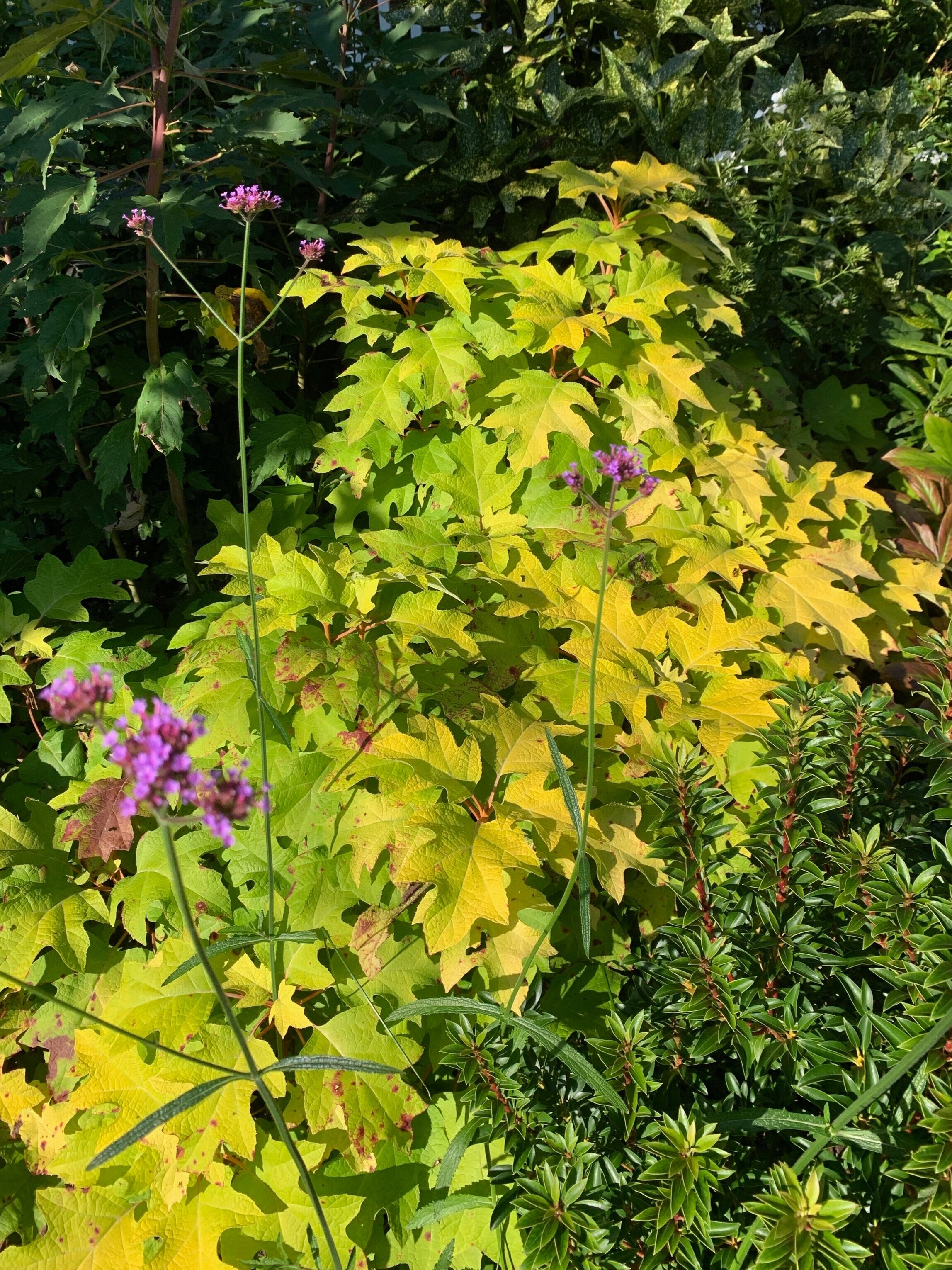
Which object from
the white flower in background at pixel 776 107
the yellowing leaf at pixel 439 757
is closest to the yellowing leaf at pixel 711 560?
the yellowing leaf at pixel 439 757

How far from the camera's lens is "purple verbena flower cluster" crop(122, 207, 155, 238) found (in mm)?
1554

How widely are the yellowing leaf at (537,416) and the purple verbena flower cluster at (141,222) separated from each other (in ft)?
2.45

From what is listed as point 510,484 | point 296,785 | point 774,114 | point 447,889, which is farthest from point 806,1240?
point 774,114

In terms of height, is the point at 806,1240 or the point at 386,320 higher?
the point at 386,320

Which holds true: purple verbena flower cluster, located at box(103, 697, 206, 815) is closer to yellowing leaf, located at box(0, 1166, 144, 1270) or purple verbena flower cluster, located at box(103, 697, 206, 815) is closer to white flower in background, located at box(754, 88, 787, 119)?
yellowing leaf, located at box(0, 1166, 144, 1270)

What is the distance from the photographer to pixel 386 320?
2.10 meters

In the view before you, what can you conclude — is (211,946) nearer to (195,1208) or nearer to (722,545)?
(195,1208)

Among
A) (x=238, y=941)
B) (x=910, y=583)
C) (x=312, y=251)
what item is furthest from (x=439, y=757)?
(x=910, y=583)

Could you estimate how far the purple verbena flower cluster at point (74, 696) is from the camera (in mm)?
696

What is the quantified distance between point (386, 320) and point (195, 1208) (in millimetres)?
1804

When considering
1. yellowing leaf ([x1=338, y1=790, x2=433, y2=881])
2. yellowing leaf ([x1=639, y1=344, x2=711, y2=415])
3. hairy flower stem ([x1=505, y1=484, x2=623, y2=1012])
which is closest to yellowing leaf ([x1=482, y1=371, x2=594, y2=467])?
yellowing leaf ([x1=639, y1=344, x2=711, y2=415])

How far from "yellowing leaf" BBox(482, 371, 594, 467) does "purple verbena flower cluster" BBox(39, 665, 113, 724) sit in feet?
4.19

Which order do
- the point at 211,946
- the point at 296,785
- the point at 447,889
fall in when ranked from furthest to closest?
1. the point at 296,785
2. the point at 447,889
3. the point at 211,946

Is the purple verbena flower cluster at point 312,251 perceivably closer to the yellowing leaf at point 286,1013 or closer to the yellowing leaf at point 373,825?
the yellowing leaf at point 373,825
